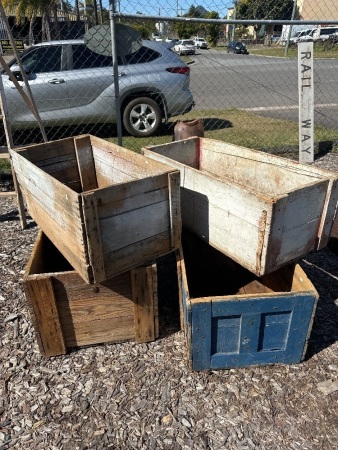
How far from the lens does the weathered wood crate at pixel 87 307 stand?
2.50m

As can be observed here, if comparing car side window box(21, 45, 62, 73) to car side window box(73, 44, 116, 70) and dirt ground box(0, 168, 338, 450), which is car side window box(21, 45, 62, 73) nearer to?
car side window box(73, 44, 116, 70)

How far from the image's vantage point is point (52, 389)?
8.10ft

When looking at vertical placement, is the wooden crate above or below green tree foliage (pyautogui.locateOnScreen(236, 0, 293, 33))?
below

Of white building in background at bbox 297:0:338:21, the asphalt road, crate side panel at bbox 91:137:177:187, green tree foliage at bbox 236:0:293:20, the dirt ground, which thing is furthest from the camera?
green tree foliage at bbox 236:0:293:20

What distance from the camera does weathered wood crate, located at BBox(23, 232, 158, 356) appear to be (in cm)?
250

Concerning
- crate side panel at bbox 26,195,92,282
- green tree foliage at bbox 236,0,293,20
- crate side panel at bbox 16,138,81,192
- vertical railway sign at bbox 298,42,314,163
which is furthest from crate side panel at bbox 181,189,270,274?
green tree foliage at bbox 236,0,293,20

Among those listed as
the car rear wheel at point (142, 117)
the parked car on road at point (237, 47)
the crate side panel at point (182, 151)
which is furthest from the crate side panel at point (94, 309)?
the parked car on road at point (237, 47)

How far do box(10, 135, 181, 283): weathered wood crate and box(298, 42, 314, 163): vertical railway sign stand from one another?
401 cm

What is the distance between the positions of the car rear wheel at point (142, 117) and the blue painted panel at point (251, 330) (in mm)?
6120

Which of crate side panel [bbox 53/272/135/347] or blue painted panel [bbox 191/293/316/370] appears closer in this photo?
blue painted panel [bbox 191/293/316/370]

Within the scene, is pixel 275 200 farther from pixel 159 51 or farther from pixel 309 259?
pixel 159 51

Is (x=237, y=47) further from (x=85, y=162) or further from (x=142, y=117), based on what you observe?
(x=85, y=162)

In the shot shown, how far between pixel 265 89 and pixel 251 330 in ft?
46.5

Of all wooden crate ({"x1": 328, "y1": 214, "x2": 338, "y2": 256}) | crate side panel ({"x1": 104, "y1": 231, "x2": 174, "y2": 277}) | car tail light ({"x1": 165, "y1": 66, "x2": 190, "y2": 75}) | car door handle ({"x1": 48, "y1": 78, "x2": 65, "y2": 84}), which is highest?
car tail light ({"x1": 165, "y1": 66, "x2": 190, "y2": 75})
